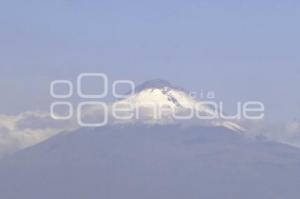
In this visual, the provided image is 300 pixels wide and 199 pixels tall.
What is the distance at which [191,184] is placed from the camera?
14475cm

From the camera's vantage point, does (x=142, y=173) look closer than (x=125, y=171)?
No

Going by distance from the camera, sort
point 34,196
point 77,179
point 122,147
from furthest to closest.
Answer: point 122,147
point 77,179
point 34,196

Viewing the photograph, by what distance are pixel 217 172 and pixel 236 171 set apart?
500cm

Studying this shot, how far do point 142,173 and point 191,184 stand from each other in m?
15.6

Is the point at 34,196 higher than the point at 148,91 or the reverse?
the reverse

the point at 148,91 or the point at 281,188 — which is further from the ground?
the point at 148,91

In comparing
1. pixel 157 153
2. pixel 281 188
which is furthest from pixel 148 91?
pixel 281 188

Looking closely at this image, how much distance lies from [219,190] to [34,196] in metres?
21.0

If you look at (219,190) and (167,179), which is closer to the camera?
(219,190)

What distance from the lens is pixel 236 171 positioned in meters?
144

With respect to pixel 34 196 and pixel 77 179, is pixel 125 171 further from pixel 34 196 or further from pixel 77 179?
pixel 34 196

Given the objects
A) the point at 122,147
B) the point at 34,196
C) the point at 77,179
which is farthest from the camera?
the point at 122,147

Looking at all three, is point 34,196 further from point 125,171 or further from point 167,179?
point 167,179

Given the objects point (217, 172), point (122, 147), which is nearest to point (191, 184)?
point (217, 172)
